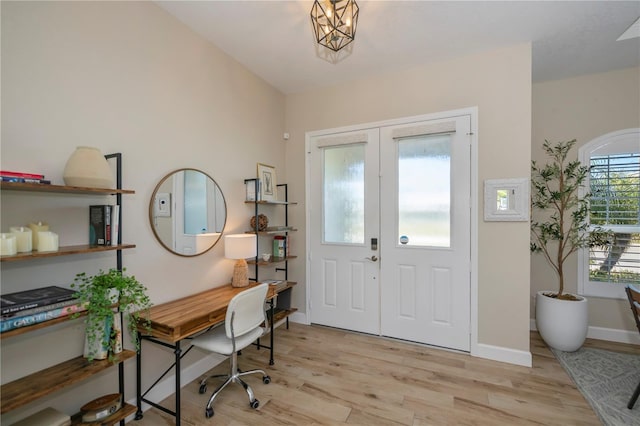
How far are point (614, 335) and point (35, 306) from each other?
5.10 m

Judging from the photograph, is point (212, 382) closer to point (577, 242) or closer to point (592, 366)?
point (592, 366)

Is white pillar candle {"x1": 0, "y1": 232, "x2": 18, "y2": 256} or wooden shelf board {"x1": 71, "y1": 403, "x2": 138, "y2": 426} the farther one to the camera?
wooden shelf board {"x1": 71, "y1": 403, "x2": 138, "y2": 426}

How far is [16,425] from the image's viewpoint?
53.7 inches

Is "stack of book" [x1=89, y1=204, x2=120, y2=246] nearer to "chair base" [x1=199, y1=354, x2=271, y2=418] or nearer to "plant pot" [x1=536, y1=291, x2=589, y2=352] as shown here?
"chair base" [x1=199, y1=354, x2=271, y2=418]

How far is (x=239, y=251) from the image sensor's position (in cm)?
255

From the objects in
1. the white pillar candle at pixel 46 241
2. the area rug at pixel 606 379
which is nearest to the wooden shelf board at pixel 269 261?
the white pillar candle at pixel 46 241

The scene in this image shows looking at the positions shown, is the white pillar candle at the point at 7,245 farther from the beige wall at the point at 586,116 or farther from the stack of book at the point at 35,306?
the beige wall at the point at 586,116

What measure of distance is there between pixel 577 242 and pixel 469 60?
7.30ft

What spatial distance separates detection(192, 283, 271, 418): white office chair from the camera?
197 centimetres

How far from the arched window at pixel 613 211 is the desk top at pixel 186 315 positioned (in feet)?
13.2

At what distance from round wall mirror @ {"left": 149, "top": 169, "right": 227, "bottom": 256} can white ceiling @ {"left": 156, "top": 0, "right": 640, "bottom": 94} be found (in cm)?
134

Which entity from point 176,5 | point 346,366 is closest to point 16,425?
point 346,366

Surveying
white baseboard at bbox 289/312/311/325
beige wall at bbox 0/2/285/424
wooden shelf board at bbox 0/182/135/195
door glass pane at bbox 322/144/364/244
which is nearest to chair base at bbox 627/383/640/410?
door glass pane at bbox 322/144/364/244

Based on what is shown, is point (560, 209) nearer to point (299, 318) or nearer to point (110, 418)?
point (299, 318)
